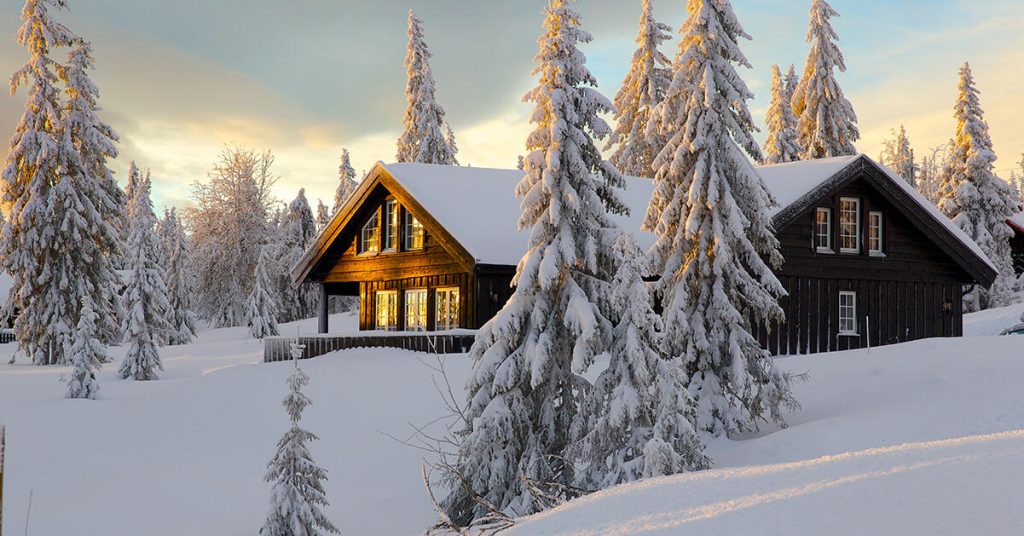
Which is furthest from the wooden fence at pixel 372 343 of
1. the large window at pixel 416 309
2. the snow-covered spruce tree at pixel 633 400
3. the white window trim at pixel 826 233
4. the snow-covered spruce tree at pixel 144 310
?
the white window trim at pixel 826 233

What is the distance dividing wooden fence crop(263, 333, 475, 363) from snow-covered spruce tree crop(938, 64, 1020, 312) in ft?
112

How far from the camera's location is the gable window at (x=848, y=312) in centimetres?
2542

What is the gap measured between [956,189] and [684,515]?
4722cm

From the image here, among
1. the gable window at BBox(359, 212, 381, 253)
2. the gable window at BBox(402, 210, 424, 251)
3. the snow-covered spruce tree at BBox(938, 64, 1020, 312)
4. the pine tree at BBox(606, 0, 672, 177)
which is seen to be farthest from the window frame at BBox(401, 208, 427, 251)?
the snow-covered spruce tree at BBox(938, 64, 1020, 312)

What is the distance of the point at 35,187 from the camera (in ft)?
110

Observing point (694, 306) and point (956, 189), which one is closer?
point (694, 306)

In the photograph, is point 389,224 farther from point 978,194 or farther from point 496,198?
point 978,194

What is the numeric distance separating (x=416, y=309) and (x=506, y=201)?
4.48 metres

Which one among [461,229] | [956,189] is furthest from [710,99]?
[956,189]

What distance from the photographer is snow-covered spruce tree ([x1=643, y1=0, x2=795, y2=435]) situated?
15.4m

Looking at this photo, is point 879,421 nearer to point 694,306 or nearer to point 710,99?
point 694,306

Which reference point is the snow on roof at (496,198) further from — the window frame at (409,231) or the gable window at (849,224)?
the window frame at (409,231)

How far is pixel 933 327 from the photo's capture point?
87.4ft

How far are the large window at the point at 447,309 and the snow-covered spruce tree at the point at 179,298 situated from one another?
2956 centimetres
